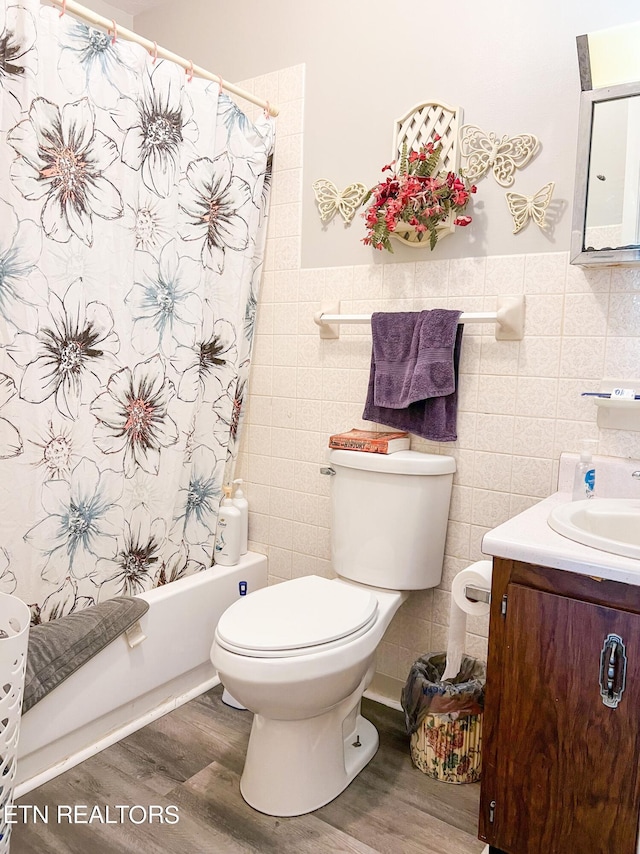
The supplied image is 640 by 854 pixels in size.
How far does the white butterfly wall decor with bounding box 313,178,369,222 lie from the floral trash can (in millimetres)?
1399

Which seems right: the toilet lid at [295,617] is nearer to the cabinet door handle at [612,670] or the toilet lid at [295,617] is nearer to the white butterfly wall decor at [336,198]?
the cabinet door handle at [612,670]

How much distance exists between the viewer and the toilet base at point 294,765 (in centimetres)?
153

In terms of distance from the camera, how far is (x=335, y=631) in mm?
1476

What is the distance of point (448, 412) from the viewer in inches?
71.1

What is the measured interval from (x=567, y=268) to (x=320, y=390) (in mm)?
847

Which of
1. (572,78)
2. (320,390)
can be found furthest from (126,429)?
(572,78)

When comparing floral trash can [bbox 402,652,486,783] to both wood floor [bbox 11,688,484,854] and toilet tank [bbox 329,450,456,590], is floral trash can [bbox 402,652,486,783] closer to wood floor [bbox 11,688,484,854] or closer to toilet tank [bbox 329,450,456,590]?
wood floor [bbox 11,688,484,854]

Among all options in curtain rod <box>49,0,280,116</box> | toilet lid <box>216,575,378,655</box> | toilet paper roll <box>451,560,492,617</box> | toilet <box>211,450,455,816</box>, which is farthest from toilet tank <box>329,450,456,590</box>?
curtain rod <box>49,0,280,116</box>

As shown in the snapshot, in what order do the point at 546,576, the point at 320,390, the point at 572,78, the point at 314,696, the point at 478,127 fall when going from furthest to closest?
the point at 320,390 < the point at 478,127 < the point at 572,78 < the point at 314,696 < the point at 546,576

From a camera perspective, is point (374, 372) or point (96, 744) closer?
point (96, 744)

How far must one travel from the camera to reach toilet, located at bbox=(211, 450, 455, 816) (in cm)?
142

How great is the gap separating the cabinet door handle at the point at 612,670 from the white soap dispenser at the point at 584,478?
0.47 meters

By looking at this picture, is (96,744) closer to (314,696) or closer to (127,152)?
(314,696)

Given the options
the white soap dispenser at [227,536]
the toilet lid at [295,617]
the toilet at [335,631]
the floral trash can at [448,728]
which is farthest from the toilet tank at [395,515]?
the white soap dispenser at [227,536]
